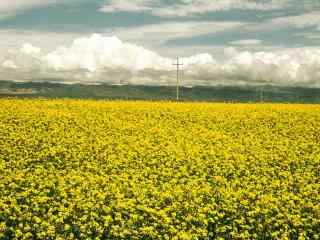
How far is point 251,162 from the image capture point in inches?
973

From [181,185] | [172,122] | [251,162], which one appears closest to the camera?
[181,185]

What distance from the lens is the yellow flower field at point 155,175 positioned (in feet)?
50.4

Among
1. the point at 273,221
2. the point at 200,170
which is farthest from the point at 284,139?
the point at 273,221

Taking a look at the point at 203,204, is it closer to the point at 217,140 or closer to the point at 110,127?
the point at 217,140

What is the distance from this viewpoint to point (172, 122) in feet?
118

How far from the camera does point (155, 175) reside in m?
21.3

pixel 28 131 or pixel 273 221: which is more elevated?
pixel 28 131

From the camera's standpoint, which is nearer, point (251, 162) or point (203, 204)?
point (203, 204)

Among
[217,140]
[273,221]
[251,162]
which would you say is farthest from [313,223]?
[217,140]

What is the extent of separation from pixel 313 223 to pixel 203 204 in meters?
3.90

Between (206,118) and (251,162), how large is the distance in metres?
13.4

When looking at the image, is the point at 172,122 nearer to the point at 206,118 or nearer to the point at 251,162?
the point at 206,118

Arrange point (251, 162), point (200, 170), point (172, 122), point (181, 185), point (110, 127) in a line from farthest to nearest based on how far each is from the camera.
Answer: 1. point (172, 122)
2. point (110, 127)
3. point (251, 162)
4. point (200, 170)
5. point (181, 185)

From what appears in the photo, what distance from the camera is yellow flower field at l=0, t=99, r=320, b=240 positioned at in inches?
605
